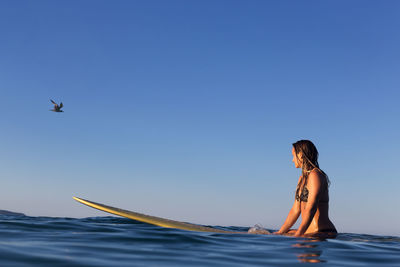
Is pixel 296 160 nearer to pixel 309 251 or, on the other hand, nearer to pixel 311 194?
pixel 311 194

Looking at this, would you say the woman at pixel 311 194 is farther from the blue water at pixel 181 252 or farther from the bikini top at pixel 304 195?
the blue water at pixel 181 252

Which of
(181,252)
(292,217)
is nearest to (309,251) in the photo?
(181,252)

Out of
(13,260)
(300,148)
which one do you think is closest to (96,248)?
(13,260)

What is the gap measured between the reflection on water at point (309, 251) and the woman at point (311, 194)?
744mm

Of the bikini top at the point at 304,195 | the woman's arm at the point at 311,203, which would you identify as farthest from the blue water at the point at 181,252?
the bikini top at the point at 304,195

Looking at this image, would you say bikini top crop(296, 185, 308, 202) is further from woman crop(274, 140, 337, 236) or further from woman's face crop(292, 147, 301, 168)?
woman's face crop(292, 147, 301, 168)

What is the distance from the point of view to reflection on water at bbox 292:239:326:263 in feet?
14.1

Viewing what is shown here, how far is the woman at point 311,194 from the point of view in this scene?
666cm

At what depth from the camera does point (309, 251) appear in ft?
16.1

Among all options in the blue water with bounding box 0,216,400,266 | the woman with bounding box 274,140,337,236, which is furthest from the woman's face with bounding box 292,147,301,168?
the blue water with bounding box 0,216,400,266

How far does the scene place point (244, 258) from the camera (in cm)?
453

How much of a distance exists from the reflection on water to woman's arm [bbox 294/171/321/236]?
60 cm

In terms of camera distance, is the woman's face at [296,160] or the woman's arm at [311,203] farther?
the woman's face at [296,160]

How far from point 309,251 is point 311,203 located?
1859 millimetres
